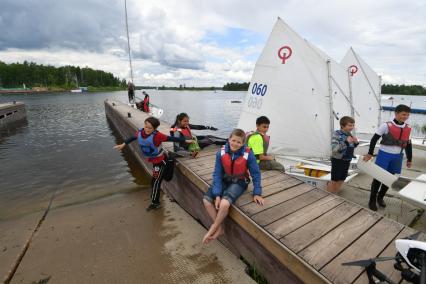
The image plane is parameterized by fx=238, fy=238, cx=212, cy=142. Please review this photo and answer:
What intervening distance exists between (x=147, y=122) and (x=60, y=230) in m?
3.04

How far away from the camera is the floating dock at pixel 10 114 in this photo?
74.0 feet

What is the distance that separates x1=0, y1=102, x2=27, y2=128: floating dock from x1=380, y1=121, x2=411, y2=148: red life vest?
28.6 meters

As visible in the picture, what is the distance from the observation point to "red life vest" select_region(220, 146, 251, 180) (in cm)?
388

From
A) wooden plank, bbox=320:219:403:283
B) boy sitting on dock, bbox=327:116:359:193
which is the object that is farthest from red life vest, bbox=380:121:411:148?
wooden plank, bbox=320:219:403:283

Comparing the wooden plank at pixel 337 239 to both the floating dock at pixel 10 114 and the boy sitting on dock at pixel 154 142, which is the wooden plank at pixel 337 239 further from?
the floating dock at pixel 10 114

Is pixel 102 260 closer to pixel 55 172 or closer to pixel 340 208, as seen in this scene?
pixel 340 208

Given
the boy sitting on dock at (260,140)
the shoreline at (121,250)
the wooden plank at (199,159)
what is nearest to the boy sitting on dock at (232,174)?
the shoreline at (121,250)

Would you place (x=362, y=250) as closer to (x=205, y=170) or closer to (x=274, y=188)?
(x=274, y=188)

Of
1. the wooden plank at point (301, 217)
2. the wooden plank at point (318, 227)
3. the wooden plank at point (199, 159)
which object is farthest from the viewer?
the wooden plank at point (199, 159)

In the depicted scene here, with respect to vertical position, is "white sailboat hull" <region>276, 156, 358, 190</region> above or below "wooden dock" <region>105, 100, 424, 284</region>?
below

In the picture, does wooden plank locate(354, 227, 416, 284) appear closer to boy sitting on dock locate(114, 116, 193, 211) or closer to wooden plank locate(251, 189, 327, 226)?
wooden plank locate(251, 189, 327, 226)

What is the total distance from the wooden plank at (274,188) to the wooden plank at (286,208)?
24cm

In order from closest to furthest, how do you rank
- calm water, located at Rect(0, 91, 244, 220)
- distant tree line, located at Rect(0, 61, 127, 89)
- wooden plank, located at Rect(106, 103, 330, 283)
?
wooden plank, located at Rect(106, 103, 330, 283)
calm water, located at Rect(0, 91, 244, 220)
distant tree line, located at Rect(0, 61, 127, 89)

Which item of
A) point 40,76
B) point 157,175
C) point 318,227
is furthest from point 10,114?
point 40,76
